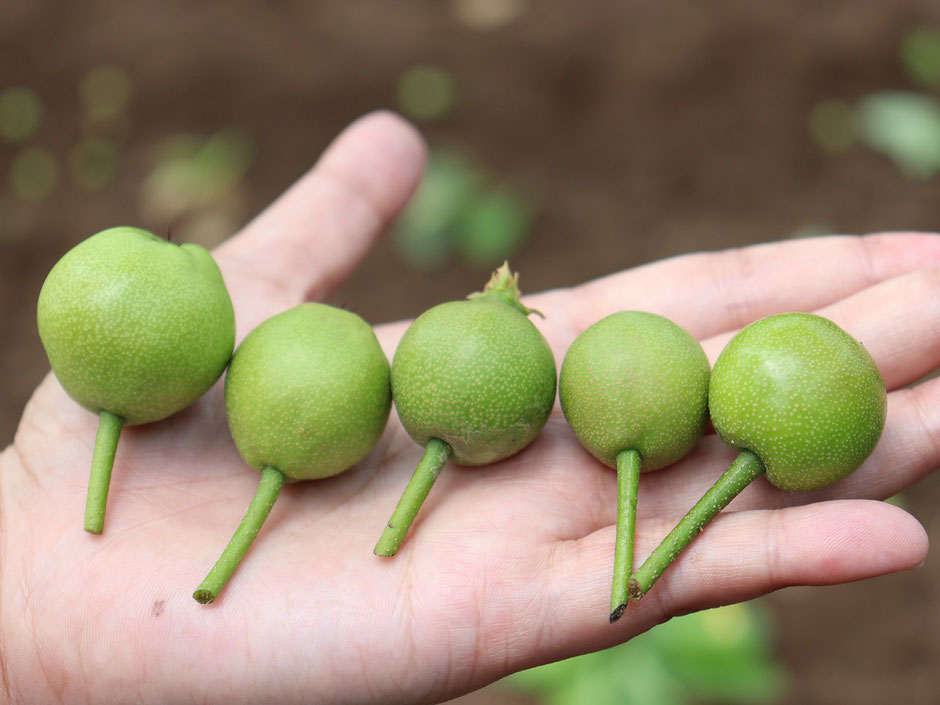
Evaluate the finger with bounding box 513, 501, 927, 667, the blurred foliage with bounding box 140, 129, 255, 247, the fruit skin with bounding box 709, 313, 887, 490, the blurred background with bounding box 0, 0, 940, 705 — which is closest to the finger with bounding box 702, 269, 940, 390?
the fruit skin with bounding box 709, 313, 887, 490

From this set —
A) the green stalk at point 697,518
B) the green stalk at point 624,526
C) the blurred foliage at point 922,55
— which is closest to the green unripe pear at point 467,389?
the green stalk at point 624,526

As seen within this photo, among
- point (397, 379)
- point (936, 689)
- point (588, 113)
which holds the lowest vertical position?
point (936, 689)

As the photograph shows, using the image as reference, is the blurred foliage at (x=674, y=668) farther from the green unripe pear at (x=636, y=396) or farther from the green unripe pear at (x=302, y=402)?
the green unripe pear at (x=302, y=402)

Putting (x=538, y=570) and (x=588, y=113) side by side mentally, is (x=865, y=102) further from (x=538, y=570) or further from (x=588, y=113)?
(x=538, y=570)

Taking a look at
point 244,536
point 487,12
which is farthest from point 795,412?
point 487,12

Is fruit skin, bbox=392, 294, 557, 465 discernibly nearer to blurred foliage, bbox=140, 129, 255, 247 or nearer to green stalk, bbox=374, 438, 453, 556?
green stalk, bbox=374, 438, 453, 556

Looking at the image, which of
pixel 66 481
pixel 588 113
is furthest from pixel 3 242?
pixel 588 113
